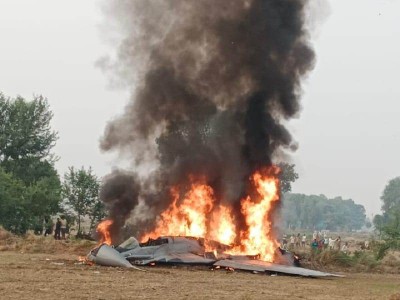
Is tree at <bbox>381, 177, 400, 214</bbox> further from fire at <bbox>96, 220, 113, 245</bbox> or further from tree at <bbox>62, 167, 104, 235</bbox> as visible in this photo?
fire at <bbox>96, 220, 113, 245</bbox>

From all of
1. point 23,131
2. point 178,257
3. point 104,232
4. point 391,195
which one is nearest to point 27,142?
point 23,131

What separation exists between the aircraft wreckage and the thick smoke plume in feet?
17.7

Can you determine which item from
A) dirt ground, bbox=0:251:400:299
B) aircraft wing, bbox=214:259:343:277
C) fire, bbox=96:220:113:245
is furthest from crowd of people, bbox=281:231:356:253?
dirt ground, bbox=0:251:400:299

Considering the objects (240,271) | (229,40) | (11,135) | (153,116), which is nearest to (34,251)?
(153,116)

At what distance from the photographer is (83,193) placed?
169 feet

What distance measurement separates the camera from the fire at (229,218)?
3031 centimetres

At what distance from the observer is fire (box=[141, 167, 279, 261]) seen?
1193 inches

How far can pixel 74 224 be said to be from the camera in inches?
2108

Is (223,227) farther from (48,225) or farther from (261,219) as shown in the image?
(48,225)

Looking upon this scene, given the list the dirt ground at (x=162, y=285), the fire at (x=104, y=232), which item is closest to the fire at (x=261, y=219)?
the dirt ground at (x=162, y=285)

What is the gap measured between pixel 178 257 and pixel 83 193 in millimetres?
27171

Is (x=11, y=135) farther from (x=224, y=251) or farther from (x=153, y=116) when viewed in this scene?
(x=224, y=251)

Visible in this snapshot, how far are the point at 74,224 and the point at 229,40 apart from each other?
26706 millimetres

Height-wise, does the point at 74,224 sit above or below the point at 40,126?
below
